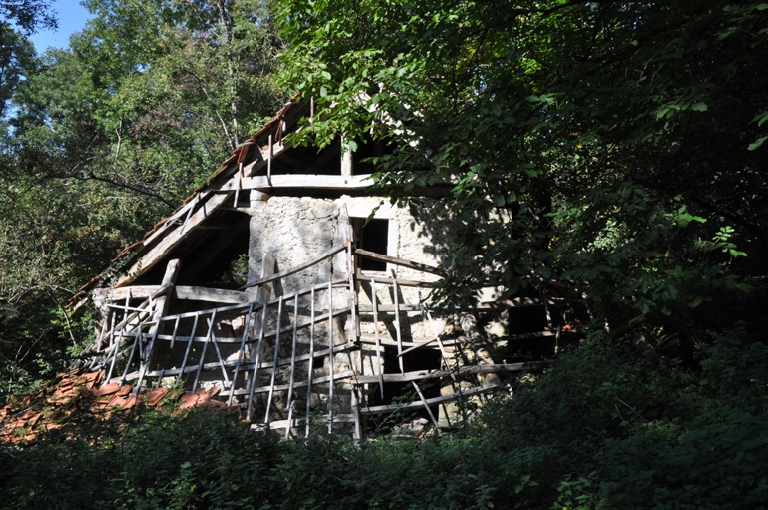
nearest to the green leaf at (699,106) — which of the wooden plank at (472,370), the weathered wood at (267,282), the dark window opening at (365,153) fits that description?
the wooden plank at (472,370)

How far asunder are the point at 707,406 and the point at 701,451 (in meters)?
1.26

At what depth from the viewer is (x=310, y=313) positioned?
A: 10062 millimetres

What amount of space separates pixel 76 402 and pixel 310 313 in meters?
3.25

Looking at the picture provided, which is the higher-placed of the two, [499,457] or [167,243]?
[167,243]

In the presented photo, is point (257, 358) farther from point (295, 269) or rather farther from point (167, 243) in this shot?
point (167, 243)

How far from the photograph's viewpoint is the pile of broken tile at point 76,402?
7.95 metres

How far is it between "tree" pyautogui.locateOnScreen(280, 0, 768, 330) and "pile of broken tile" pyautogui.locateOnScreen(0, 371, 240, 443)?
374 centimetres

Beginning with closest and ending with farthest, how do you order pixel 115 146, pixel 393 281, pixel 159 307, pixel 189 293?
pixel 393 281
pixel 159 307
pixel 189 293
pixel 115 146

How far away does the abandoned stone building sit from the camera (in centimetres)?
910

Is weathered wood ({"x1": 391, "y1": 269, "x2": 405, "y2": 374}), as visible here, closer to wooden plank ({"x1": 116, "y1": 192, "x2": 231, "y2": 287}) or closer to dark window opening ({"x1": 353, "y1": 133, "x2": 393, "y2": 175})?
dark window opening ({"x1": 353, "y1": 133, "x2": 393, "y2": 175})

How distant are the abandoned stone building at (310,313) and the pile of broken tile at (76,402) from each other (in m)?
0.44

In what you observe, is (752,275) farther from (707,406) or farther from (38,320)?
(38,320)

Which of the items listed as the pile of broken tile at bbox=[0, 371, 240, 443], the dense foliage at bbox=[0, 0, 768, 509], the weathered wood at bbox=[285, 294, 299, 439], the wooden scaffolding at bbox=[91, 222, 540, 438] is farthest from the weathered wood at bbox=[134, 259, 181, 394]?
the weathered wood at bbox=[285, 294, 299, 439]

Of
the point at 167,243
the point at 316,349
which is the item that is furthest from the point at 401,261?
the point at 167,243
